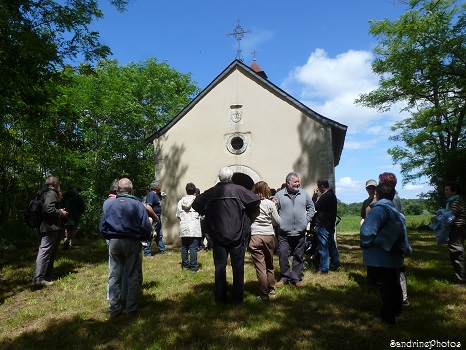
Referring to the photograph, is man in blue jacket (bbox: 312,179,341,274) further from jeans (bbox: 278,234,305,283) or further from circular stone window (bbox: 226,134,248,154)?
circular stone window (bbox: 226,134,248,154)

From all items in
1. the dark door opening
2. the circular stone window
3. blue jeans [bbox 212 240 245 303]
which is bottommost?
blue jeans [bbox 212 240 245 303]

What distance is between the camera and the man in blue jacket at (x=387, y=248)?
3838 mm

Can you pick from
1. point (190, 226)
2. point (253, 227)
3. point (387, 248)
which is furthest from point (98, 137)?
point (387, 248)

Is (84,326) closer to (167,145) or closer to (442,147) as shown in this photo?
(167,145)

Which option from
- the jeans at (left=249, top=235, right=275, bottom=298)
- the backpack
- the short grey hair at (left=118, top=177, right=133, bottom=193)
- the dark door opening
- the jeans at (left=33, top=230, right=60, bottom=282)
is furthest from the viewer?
the dark door opening

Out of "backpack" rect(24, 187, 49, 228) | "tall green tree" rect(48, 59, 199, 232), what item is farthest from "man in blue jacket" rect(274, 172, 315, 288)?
"tall green tree" rect(48, 59, 199, 232)

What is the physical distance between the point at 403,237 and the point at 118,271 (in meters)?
3.60

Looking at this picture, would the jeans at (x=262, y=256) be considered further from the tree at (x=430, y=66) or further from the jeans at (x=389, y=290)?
the tree at (x=430, y=66)

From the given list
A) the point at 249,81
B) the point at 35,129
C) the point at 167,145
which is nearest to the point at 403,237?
the point at 249,81

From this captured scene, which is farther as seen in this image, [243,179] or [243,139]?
[243,179]

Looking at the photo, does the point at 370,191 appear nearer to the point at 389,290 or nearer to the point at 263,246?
the point at 263,246

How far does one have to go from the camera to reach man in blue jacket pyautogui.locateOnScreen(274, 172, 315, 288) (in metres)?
5.66

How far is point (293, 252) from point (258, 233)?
1.13 m

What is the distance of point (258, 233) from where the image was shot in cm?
505
